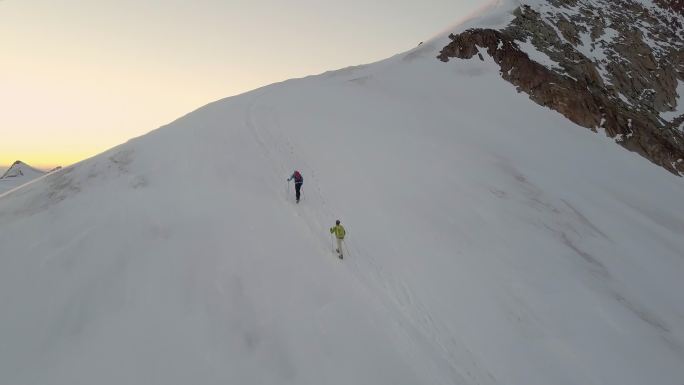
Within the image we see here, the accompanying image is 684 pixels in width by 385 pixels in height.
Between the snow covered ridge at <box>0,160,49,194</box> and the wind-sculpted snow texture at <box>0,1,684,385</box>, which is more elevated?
the snow covered ridge at <box>0,160,49,194</box>

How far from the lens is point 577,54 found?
4572 centimetres

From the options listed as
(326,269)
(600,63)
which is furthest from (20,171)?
(600,63)

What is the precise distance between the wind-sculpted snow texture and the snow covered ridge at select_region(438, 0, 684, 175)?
14866mm

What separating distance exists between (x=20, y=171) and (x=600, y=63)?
9298cm

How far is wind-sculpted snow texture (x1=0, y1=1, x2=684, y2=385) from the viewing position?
1055 cm

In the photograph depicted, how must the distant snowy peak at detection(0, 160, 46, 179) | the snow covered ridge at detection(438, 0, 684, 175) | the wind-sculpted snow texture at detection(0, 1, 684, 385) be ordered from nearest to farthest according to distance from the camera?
the wind-sculpted snow texture at detection(0, 1, 684, 385)
the snow covered ridge at detection(438, 0, 684, 175)
the distant snowy peak at detection(0, 160, 46, 179)

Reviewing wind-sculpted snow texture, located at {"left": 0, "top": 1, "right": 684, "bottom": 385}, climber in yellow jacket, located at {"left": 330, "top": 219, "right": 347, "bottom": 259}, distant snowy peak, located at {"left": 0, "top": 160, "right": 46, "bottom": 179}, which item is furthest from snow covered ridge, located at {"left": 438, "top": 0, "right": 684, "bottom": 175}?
distant snowy peak, located at {"left": 0, "top": 160, "right": 46, "bottom": 179}

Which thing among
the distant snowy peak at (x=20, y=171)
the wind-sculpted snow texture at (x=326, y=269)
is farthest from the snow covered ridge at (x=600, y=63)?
the distant snowy peak at (x=20, y=171)

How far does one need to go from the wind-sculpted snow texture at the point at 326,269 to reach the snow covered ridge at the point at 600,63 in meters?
14.9

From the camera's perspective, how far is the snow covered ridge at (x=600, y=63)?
3831 centimetres

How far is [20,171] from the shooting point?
7131 centimetres

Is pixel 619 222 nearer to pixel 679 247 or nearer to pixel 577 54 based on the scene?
pixel 679 247

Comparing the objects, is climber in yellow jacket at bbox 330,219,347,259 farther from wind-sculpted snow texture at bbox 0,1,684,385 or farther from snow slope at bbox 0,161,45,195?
snow slope at bbox 0,161,45,195

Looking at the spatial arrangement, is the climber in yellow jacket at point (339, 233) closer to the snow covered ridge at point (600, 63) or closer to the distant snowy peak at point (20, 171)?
the snow covered ridge at point (600, 63)
